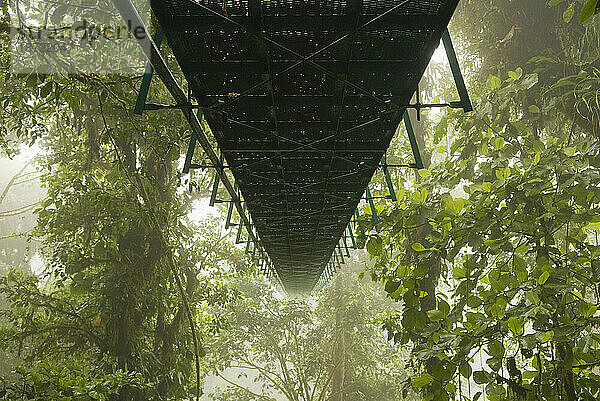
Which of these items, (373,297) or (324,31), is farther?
(373,297)

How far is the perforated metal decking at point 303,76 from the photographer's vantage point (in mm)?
1020

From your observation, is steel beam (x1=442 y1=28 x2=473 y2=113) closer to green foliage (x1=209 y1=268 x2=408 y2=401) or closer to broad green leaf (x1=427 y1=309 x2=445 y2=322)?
broad green leaf (x1=427 y1=309 x2=445 y2=322)

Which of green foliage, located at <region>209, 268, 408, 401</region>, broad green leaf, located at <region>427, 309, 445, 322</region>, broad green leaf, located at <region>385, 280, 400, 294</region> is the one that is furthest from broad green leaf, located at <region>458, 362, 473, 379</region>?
green foliage, located at <region>209, 268, 408, 401</region>

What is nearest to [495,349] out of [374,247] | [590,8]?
[374,247]

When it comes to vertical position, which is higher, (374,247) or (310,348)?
(310,348)

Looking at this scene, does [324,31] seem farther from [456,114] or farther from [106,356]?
[106,356]

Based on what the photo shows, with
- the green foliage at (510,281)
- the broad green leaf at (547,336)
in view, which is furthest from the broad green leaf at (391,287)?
the broad green leaf at (547,336)

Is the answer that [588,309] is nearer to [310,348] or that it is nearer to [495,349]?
[495,349]

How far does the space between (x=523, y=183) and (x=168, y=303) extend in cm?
363

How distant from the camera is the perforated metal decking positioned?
1.02 meters

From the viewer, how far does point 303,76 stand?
4.25ft

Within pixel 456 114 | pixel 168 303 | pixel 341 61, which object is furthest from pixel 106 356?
pixel 341 61

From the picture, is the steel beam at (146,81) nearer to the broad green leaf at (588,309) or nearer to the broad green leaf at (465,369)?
the broad green leaf at (465,369)

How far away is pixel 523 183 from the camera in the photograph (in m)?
1.67
